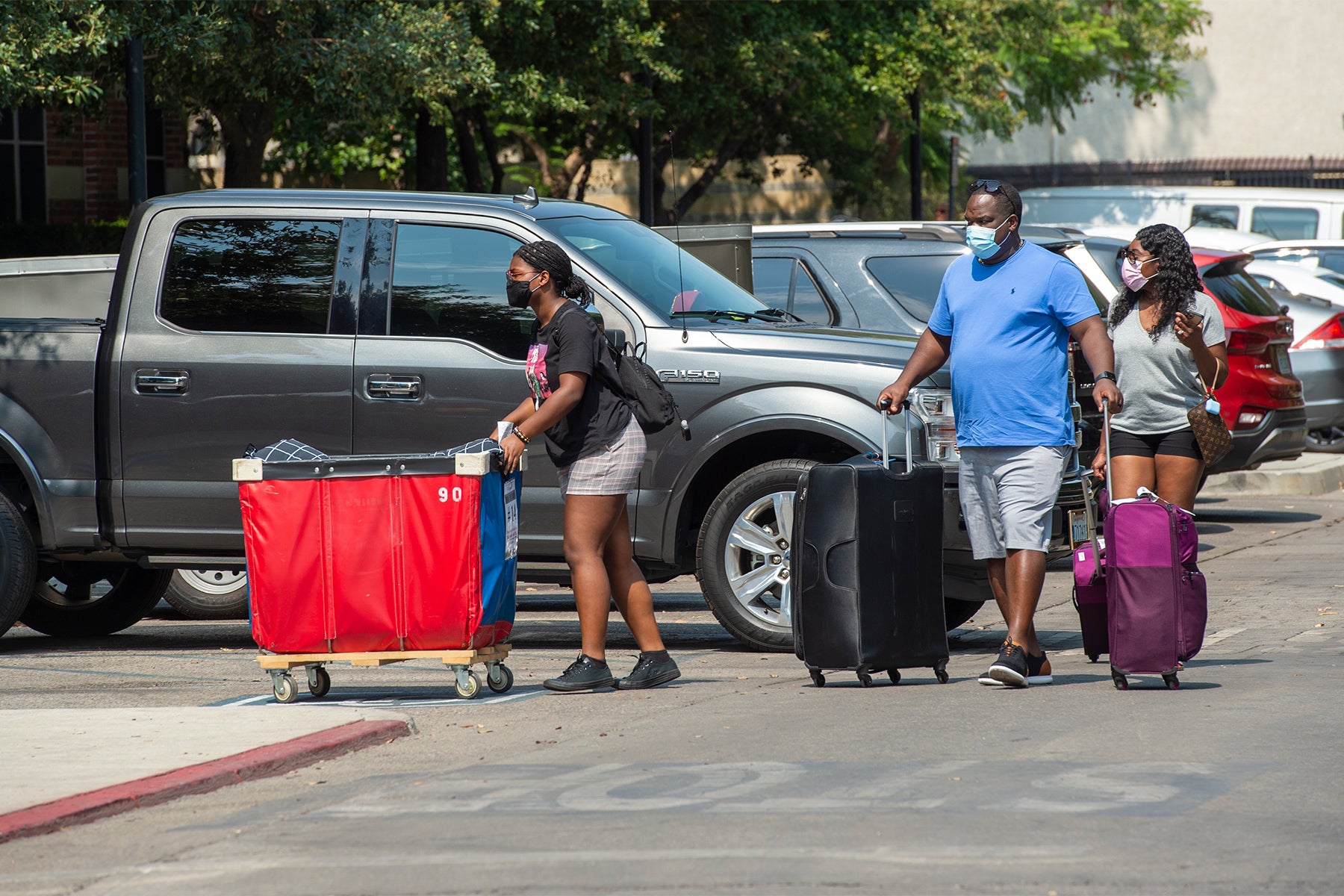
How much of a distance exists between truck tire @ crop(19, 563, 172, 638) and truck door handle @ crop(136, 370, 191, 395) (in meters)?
1.56

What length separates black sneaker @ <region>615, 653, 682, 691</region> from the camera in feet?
25.0

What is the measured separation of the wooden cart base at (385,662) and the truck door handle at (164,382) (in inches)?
69.6

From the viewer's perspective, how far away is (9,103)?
12586 millimetres

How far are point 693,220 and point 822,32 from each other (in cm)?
616

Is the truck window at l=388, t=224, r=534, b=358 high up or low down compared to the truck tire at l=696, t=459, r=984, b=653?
up

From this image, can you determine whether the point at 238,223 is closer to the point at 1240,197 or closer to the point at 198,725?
the point at 198,725

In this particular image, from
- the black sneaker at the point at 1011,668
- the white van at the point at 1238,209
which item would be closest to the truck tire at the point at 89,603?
the black sneaker at the point at 1011,668

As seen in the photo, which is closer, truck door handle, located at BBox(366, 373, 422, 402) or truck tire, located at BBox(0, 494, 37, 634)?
truck door handle, located at BBox(366, 373, 422, 402)

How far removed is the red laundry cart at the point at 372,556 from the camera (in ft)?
23.4

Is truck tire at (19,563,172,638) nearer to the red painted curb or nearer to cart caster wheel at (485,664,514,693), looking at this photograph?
cart caster wheel at (485,664,514,693)

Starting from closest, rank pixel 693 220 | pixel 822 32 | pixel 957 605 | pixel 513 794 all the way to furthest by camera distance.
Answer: pixel 513 794 → pixel 957 605 → pixel 822 32 → pixel 693 220

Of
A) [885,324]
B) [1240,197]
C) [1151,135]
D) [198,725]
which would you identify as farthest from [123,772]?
[1151,135]

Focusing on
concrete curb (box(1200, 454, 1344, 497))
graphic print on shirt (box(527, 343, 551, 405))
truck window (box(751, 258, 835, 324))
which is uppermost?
truck window (box(751, 258, 835, 324))

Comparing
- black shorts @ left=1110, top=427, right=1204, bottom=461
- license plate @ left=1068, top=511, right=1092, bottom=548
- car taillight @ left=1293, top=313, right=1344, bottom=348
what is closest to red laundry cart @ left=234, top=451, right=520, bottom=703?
license plate @ left=1068, top=511, right=1092, bottom=548
